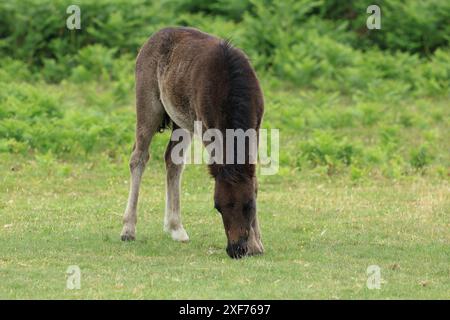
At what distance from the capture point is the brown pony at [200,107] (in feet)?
30.1

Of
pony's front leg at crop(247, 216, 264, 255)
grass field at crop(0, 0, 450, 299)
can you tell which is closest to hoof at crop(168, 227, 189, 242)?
grass field at crop(0, 0, 450, 299)

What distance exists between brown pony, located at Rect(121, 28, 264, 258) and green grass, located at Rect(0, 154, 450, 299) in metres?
0.32

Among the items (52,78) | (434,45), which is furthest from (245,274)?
(434,45)

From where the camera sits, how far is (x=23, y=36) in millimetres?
21516

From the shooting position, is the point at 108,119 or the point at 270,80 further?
the point at 270,80

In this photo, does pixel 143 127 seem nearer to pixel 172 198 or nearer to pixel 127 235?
pixel 172 198

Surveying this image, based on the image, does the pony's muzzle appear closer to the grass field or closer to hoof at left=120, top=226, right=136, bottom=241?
the grass field

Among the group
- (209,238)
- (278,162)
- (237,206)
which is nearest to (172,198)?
(209,238)

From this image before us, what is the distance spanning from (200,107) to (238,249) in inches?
58.0

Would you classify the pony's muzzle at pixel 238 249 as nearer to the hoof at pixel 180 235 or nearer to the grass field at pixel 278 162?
the grass field at pixel 278 162

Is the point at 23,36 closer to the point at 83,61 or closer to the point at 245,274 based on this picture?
the point at 83,61

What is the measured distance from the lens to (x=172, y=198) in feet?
36.3

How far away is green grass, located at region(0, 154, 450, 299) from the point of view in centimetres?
849

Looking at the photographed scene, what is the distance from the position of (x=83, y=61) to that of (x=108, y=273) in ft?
41.6
